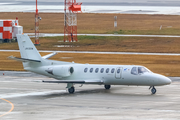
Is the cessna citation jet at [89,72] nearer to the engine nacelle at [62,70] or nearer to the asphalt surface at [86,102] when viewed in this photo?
the engine nacelle at [62,70]

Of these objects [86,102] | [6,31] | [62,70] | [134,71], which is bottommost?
[86,102]

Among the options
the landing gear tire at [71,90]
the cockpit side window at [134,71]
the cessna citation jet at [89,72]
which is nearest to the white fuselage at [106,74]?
the cessna citation jet at [89,72]

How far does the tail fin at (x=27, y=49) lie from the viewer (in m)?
40.1

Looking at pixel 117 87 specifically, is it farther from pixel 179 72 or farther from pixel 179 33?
pixel 179 33

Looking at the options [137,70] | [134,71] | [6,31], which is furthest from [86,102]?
[6,31]

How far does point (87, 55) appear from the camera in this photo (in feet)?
210

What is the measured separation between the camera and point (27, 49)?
132 ft

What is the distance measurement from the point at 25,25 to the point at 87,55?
5352 centimetres

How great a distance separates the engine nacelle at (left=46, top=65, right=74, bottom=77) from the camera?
126 ft

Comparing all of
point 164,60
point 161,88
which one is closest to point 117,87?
point 161,88

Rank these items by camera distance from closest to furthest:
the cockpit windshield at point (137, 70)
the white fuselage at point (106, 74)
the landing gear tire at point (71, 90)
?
the white fuselage at point (106, 74) → the cockpit windshield at point (137, 70) → the landing gear tire at point (71, 90)

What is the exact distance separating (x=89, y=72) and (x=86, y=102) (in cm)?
576

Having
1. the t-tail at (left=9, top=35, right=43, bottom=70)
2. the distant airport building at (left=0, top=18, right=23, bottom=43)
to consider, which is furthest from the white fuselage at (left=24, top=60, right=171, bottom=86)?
the distant airport building at (left=0, top=18, right=23, bottom=43)

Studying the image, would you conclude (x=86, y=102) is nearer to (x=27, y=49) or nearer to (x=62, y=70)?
(x=62, y=70)
